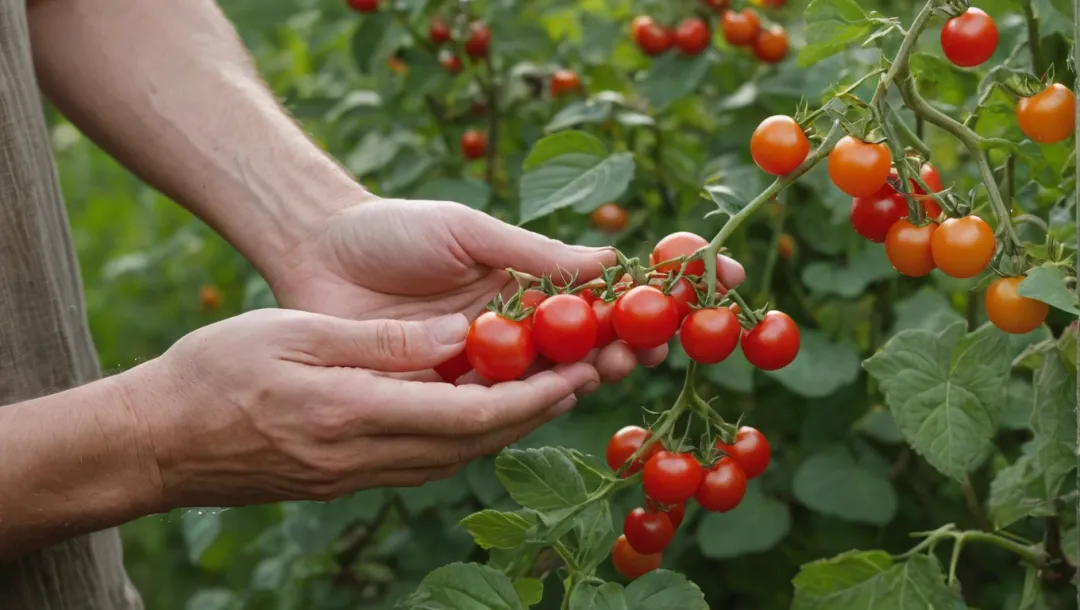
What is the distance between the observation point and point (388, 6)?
8.25 ft

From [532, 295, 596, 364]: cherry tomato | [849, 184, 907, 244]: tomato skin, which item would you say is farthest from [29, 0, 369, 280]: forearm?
[849, 184, 907, 244]: tomato skin

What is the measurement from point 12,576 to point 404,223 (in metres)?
0.67

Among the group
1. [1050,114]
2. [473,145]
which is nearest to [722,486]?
[1050,114]

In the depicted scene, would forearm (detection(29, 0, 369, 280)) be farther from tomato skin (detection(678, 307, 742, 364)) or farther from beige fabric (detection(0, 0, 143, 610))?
tomato skin (detection(678, 307, 742, 364))

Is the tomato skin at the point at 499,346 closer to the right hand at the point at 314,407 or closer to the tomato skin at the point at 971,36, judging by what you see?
the right hand at the point at 314,407

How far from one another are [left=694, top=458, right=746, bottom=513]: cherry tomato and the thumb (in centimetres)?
33

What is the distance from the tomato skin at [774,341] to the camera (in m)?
1.32

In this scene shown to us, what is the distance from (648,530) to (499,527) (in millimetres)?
192

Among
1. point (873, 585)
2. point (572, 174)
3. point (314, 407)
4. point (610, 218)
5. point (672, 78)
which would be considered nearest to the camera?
point (314, 407)

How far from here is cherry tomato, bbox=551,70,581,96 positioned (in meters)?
2.40

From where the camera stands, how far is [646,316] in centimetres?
127

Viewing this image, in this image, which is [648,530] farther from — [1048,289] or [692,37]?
[692,37]

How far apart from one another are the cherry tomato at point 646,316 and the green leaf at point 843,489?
858mm

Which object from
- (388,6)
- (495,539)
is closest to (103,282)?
(388,6)
